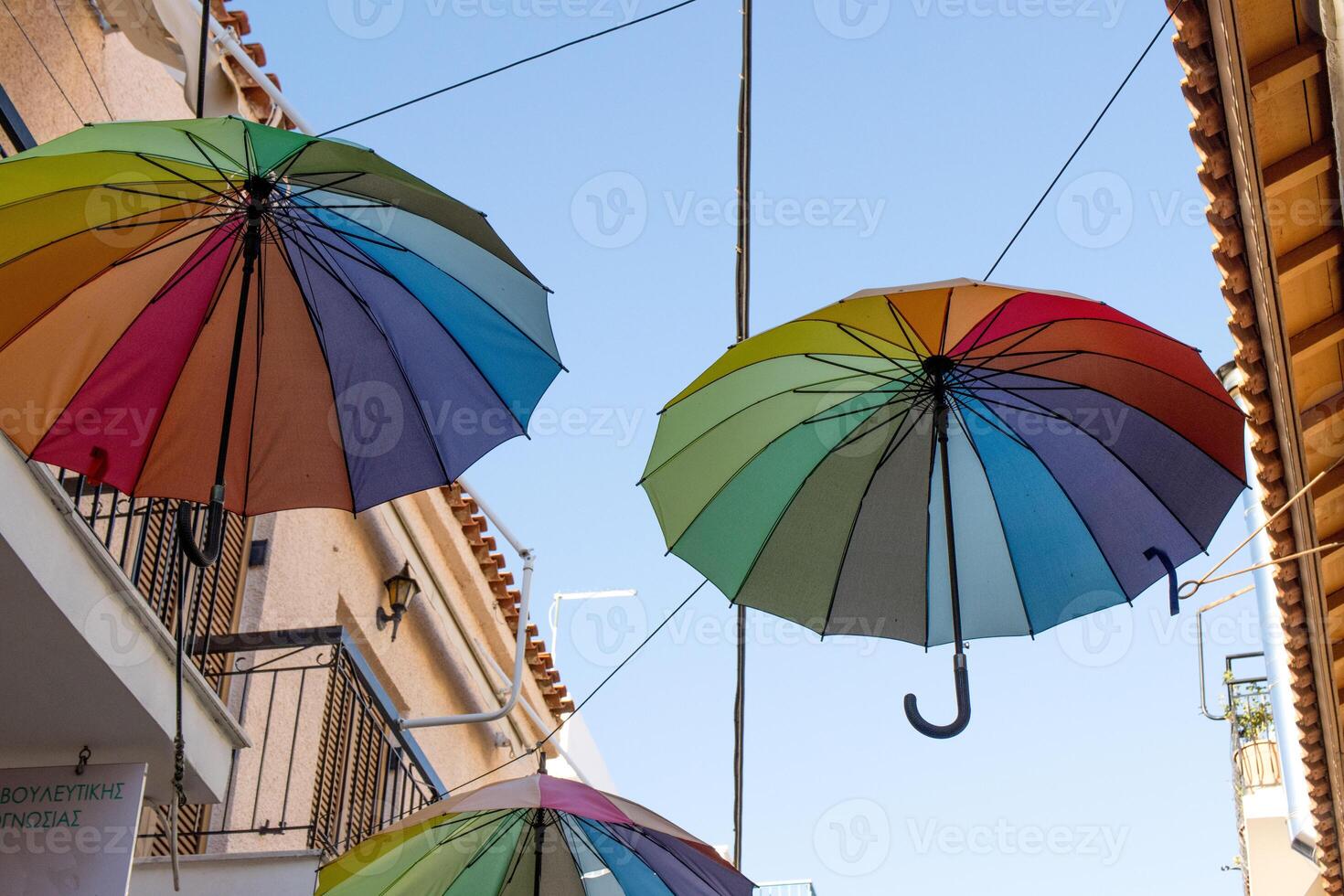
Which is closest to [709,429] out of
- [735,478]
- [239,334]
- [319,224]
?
[735,478]

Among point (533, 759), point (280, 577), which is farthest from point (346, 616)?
point (533, 759)

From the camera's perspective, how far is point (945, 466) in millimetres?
6230

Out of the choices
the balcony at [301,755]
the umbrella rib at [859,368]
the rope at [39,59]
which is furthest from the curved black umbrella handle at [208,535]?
the rope at [39,59]

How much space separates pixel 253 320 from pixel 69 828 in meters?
2.63

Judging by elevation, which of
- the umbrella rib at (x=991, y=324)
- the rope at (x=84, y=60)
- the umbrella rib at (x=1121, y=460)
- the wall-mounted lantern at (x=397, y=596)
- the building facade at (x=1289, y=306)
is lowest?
the umbrella rib at (x=1121, y=460)

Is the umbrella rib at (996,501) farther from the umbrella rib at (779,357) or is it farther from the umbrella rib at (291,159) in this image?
the umbrella rib at (291,159)

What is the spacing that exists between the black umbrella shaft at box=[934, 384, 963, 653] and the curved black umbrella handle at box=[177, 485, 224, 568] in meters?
2.54

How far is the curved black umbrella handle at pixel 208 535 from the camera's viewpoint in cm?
499

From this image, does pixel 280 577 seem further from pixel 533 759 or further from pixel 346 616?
pixel 533 759

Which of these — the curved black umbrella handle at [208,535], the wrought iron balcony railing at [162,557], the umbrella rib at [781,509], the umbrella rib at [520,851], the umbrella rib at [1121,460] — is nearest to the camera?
the curved black umbrella handle at [208,535]

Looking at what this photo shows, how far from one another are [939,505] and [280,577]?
635cm

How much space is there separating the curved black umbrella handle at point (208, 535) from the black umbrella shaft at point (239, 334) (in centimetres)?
10

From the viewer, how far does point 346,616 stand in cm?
1290

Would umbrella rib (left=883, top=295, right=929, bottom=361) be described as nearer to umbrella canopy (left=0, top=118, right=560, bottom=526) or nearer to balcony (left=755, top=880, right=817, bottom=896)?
umbrella canopy (left=0, top=118, right=560, bottom=526)
